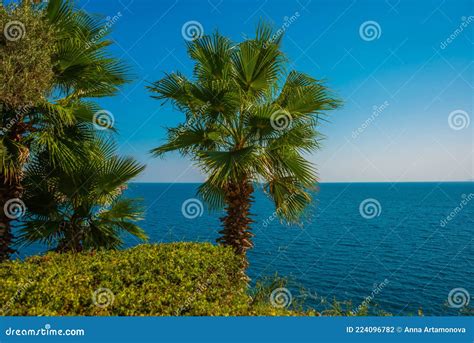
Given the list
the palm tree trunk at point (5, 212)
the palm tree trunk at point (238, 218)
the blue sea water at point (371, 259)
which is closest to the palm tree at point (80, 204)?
the palm tree trunk at point (5, 212)

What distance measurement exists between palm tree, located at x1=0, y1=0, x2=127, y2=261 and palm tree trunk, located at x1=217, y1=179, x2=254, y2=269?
358cm

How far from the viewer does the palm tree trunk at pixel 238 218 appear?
8.98m

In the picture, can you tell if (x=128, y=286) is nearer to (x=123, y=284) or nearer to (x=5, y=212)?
(x=123, y=284)

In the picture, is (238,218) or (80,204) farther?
(238,218)

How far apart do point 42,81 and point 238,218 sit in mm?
5004

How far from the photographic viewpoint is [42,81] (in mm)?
7320

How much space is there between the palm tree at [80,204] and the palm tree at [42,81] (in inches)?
15.5

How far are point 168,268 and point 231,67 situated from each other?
4.95m

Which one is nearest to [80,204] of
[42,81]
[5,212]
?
[5,212]

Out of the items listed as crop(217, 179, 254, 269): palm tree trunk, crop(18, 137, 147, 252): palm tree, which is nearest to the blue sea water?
crop(217, 179, 254, 269): palm tree trunk

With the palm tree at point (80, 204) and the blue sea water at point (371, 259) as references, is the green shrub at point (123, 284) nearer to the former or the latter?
the blue sea water at point (371, 259)

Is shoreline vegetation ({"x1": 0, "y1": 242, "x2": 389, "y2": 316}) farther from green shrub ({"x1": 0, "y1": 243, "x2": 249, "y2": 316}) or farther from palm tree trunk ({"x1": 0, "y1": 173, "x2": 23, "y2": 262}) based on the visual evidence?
palm tree trunk ({"x1": 0, "y1": 173, "x2": 23, "y2": 262})

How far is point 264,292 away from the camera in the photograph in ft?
28.7

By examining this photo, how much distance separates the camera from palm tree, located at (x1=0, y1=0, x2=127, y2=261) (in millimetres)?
7172
